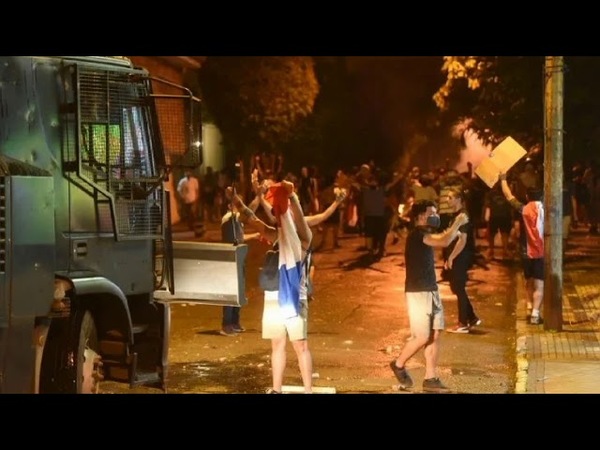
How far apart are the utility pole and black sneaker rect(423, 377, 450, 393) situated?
349 cm

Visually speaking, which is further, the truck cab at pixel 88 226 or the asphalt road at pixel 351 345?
the asphalt road at pixel 351 345

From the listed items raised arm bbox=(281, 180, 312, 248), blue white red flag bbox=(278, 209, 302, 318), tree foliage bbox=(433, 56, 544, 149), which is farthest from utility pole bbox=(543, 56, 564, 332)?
tree foliage bbox=(433, 56, 544, 149)

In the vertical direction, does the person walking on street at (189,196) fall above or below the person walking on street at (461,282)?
above

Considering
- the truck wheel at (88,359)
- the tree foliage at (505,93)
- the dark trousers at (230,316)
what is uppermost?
the tree foliage at (505,93)

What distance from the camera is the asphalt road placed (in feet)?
34.3

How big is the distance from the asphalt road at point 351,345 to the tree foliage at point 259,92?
18.9 m

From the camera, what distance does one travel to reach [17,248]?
6949 mm

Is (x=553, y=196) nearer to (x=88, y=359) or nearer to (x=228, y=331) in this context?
(x=228, y=331)

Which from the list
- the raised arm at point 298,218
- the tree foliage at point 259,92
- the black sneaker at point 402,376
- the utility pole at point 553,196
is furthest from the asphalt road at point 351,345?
the tree foliage at point 259,92

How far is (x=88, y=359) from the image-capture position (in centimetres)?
791

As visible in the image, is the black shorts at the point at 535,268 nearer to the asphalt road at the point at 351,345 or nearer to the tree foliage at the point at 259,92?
the asphalt road at the point at 351,345

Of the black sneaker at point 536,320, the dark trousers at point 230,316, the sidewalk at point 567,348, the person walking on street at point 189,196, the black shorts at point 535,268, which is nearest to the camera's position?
the sidewalk at point 567,348

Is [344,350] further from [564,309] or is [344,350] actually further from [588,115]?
[588,115]

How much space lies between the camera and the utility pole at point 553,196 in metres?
12.8
